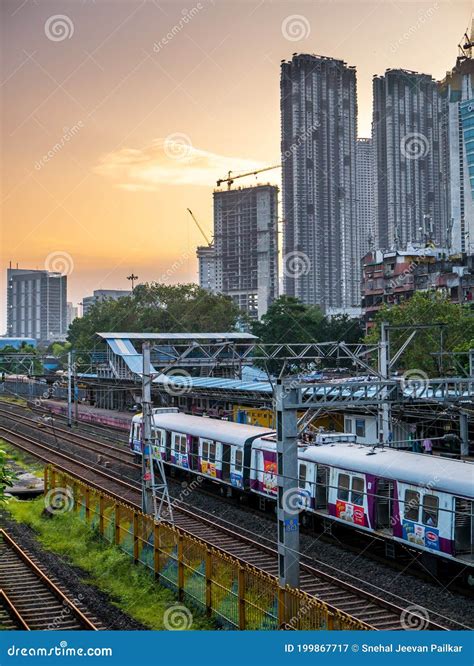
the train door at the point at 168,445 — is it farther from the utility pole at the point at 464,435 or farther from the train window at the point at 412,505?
the train window at the point at 412,505

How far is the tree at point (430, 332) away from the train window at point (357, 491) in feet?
54.8

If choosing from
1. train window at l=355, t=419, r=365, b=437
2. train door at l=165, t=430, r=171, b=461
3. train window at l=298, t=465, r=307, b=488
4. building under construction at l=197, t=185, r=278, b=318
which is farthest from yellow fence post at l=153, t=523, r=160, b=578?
building under construction at l=197, t=185, r=278, b=318

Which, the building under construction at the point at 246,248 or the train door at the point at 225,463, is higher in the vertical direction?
the building under construction at the point at 246,248

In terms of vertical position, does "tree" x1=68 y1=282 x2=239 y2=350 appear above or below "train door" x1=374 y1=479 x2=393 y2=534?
above

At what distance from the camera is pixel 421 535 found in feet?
44.6

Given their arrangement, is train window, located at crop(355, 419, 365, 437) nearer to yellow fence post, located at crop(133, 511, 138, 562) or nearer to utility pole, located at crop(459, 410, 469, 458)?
utility pole, located at crop(459, 410, 469, 458)

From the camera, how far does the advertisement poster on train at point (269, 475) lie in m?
18.0

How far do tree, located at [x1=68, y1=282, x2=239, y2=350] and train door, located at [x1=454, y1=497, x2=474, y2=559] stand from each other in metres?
42.7

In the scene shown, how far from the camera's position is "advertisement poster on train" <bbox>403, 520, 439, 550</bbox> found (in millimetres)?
13266

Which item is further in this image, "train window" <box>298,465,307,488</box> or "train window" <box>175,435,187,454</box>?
"train window" <box>175,435,187,454</box>

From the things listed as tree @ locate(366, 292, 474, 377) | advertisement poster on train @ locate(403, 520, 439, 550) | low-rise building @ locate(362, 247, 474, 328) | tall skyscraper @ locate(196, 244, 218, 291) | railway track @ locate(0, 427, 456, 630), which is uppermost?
tall skyscraper @ locate(196, 244, 218, 291)

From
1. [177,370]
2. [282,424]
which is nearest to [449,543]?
[282,424]

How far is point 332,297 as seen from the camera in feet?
329

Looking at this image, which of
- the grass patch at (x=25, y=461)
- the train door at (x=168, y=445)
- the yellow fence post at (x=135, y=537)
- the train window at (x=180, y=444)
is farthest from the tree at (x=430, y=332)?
the yellow fence post at (x=135, y=537)
